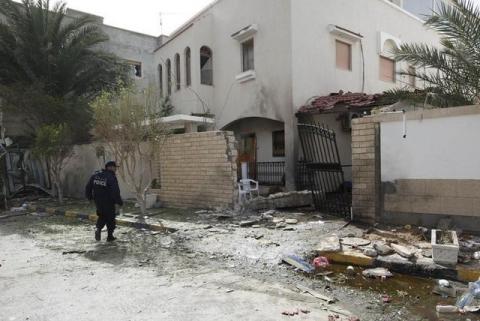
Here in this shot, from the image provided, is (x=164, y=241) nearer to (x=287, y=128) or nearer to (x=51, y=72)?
(x=287, y=128)

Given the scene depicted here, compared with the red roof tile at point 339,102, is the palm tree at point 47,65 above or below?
above

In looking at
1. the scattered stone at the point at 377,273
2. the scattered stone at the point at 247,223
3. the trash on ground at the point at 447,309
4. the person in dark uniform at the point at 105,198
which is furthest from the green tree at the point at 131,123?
the trash on ground at the point at 447,309

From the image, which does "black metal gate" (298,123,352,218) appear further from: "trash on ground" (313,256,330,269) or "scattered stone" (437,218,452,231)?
"trash on ground" (313,256,330,269)

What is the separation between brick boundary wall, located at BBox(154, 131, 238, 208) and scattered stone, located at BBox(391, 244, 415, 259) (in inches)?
181

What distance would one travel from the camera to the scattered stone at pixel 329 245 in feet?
18.6

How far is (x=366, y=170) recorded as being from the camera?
283 inches

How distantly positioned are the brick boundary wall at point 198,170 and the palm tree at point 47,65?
6.08m

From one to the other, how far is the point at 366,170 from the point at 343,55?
8.06m

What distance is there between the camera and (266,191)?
12.8 meters

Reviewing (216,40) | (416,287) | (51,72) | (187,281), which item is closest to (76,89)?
(51,72)

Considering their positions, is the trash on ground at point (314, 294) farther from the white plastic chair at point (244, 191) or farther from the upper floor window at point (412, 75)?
the upper floor window at point (412, 75)

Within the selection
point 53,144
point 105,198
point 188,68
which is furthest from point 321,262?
point 188,68

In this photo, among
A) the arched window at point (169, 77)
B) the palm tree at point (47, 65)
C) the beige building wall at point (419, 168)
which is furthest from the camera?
the arched window at point (169, 77)

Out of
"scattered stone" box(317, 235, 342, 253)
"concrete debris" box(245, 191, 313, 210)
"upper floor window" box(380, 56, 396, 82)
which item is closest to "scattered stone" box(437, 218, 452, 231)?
"scattered stone" box(317, 235, 342, 253)
